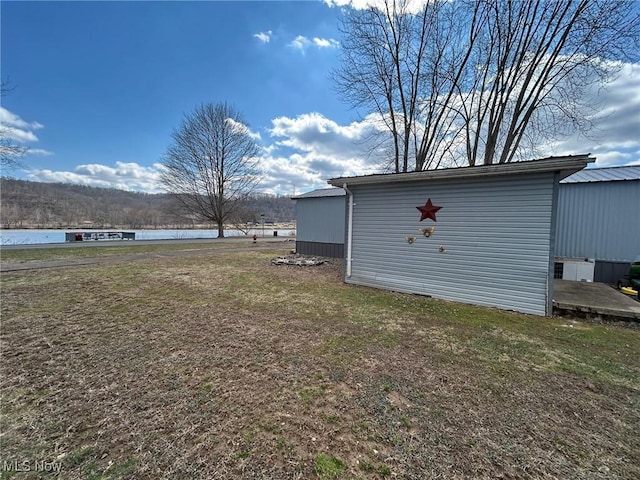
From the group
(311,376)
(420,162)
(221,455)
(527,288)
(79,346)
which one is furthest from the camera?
(420,162)

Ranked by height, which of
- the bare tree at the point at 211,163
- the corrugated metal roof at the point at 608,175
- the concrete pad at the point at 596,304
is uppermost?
the bare tree at the point at 211,163

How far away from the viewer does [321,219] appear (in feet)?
40.6

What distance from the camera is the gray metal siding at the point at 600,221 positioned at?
7090 mm

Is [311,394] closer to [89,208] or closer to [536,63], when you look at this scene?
[536,63]

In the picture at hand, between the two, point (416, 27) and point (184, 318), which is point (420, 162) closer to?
point (416, 27)

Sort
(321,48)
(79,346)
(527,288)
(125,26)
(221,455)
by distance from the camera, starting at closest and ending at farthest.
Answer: (221,455), (79,346), (527,288), (125,26), (321,48)

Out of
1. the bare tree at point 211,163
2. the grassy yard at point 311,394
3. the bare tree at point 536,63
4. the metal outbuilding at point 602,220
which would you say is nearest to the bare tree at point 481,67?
the bare tree at point 536,63

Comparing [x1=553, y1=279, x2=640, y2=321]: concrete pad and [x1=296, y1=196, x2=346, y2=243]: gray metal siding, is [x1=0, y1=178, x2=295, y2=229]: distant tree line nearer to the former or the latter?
[x1=296, y1=196, x2=346, y2=243]: gray metal siding

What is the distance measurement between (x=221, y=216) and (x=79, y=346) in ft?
70.8

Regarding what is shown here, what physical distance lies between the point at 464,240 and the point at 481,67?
8.77 meters

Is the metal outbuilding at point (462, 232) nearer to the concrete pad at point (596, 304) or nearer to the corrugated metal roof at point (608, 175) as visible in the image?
the concrete pad at point (596, 304)

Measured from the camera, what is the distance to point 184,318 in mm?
4391

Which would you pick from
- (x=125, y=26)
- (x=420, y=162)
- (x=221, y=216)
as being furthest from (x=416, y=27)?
(x=221, y=216)

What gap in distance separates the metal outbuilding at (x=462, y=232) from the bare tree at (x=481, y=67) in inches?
234
